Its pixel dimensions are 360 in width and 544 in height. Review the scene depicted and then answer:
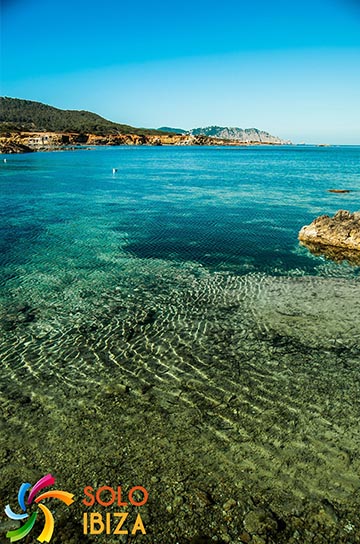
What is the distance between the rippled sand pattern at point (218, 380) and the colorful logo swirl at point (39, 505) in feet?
1.98

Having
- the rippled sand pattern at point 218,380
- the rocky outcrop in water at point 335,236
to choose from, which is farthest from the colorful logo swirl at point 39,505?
the rocky outcrop in water at point 335,236

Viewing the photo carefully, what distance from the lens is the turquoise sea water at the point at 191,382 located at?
6.41m

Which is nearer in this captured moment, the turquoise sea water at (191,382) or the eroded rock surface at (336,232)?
the turquoise sea water at (191,382)

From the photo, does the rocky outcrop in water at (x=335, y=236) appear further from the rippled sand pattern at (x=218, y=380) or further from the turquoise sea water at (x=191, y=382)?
the rippled sand pattern at (x=218, y=380)

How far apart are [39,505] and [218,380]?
16.7 feet

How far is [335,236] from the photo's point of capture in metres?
22.8

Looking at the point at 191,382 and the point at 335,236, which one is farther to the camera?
the point at 335,236

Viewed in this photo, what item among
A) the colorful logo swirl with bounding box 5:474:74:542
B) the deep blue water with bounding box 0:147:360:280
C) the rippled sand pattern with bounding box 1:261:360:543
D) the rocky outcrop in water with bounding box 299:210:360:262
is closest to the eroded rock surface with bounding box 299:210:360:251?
the rocky outcrop in water with bounding box 299:210:360:262

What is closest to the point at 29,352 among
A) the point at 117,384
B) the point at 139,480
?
the point at 117,384

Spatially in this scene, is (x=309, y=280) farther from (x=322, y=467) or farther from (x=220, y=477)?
(x=220, y=477)

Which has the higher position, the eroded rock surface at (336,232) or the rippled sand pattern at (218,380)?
the eroded rock surface at (336,232)

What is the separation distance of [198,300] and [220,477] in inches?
330

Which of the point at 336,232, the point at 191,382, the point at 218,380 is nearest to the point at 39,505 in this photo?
the point at 191,382

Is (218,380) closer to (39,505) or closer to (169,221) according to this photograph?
(39,505)
